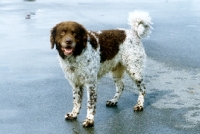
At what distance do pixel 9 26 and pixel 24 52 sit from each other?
462 cm

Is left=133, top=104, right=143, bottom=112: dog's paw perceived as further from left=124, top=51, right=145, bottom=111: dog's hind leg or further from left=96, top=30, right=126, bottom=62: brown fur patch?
left=96, top=30, right=126, bottom=62: brown fur patch

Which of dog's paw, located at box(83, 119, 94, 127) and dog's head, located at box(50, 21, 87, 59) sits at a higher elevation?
dog's head, located at box(50, 21, 87, 59)

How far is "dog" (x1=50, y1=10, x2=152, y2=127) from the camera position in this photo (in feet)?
18.8

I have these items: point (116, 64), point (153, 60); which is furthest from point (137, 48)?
point (153, 60)

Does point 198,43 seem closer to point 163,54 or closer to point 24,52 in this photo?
point 163,54

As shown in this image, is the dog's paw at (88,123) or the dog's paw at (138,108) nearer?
the dog's paw at (88,123)

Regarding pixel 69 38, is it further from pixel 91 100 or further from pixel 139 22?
pixel 139 22

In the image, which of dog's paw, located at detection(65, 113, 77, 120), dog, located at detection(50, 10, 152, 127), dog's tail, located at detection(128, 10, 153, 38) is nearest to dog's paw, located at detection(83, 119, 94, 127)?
dog, located at detection(50, 10, 152, 127)

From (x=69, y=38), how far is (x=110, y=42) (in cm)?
115

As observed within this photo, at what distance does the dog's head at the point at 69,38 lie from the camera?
5575 mm

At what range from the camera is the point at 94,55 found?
20.1 feet

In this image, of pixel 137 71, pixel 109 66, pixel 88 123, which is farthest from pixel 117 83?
pixel 88 123

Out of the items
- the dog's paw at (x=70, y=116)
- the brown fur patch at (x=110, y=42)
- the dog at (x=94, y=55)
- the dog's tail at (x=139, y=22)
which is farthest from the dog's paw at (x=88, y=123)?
the dog's tail at (x=139, y=22)

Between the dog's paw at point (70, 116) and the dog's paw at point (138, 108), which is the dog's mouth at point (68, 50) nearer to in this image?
the dog's paw at point (70, 116)
